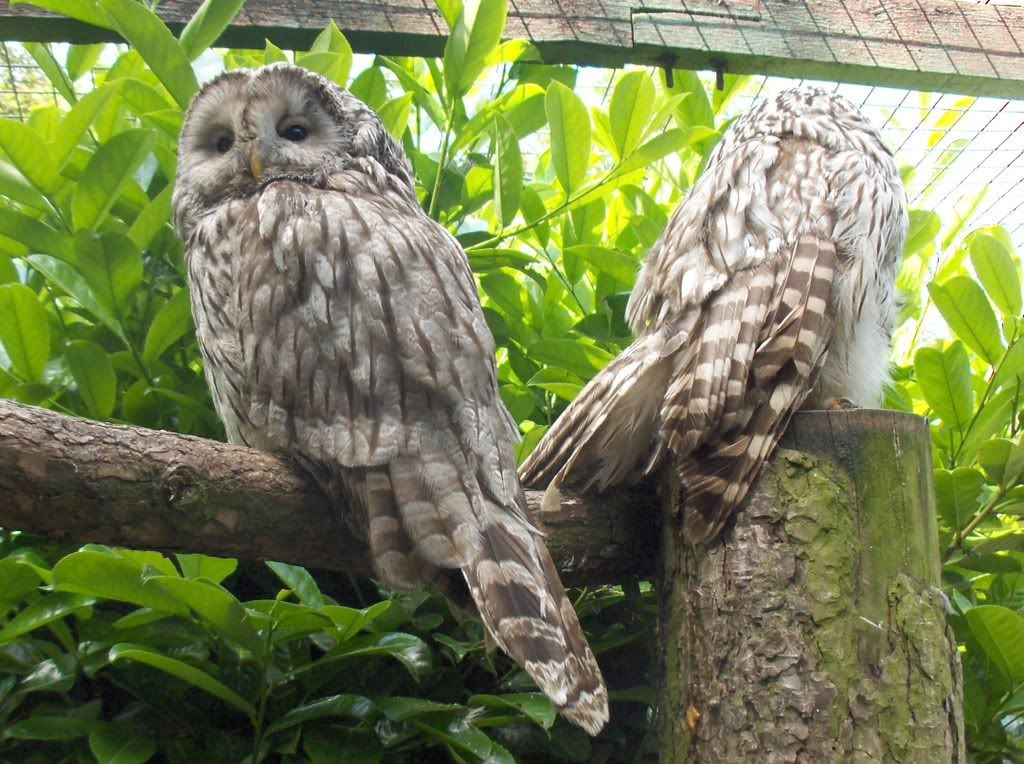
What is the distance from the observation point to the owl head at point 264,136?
187 centimetres

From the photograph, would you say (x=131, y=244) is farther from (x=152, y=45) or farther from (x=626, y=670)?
(x=626, y=670)

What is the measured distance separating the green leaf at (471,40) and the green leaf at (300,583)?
1.09 m

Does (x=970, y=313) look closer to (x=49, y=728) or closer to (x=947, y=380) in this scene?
(x=947, y=380)

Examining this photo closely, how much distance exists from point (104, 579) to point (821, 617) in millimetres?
1064

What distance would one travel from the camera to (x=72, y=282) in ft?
5.95

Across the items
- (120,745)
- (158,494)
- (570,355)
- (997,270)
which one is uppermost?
(997,270)

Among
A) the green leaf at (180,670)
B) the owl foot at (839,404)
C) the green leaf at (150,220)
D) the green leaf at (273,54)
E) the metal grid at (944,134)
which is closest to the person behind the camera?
the green leaf at (180,670)

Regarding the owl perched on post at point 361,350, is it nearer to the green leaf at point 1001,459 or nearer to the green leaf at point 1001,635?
the green leaf at point 1001,635

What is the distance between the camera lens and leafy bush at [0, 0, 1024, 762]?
1.58 meters

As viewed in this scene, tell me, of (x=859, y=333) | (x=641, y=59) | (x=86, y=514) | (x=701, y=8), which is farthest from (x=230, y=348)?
(x=701, y=8)

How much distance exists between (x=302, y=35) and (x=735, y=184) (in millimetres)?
1120

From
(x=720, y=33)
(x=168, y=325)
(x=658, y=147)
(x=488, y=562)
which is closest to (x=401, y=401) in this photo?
(x=488, y=562)

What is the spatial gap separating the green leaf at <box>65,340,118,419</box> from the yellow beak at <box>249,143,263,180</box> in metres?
0.43

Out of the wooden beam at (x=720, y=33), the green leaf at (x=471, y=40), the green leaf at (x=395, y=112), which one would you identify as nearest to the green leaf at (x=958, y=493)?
the wooden beam at (x=720, y=33)
